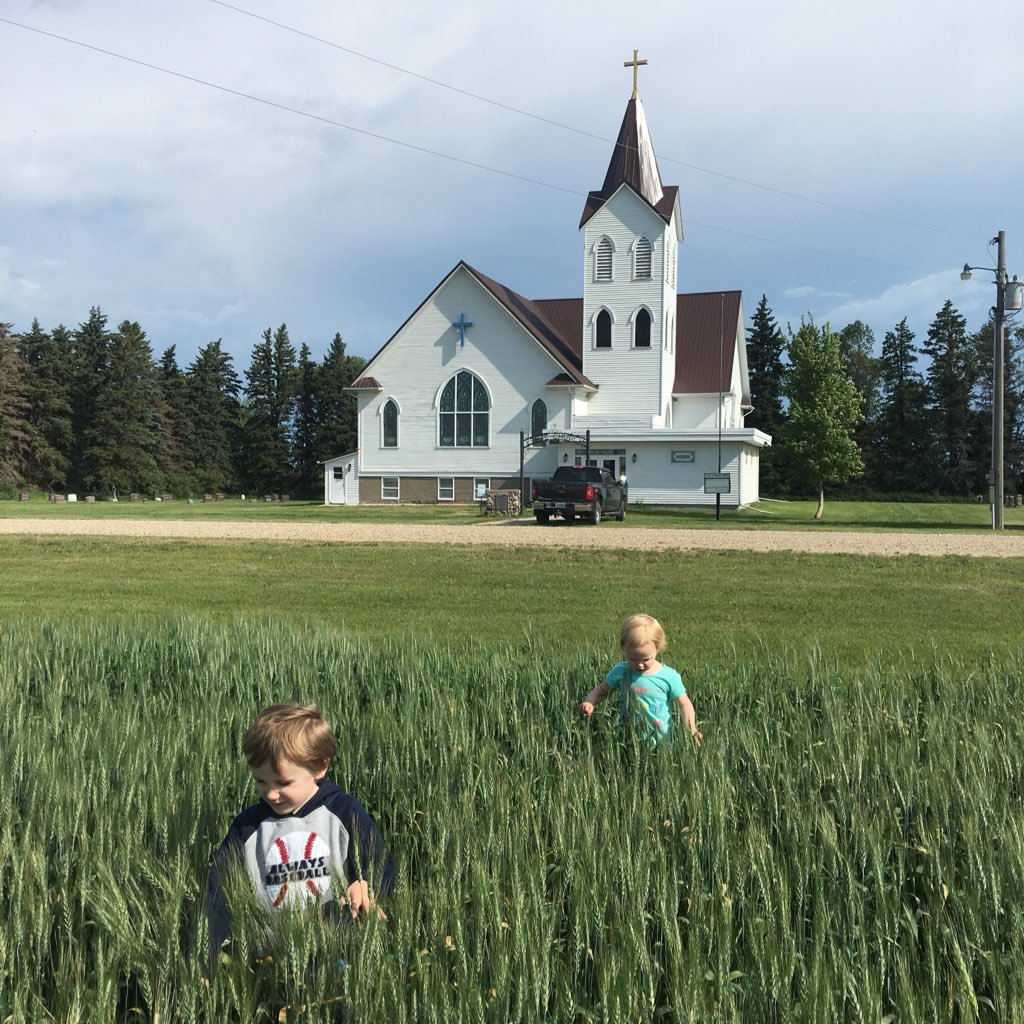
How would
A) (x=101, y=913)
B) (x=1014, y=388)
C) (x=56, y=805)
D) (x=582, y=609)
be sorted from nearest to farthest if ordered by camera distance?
(x=101, y=913)
(x=56, y=805)
(x=582, y=609)
(x=1014, y=388)

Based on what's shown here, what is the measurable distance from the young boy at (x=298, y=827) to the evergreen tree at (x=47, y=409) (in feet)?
268

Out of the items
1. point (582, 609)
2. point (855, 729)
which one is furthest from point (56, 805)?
point (582, 609)

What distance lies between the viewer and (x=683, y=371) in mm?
51562

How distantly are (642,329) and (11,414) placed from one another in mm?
52000

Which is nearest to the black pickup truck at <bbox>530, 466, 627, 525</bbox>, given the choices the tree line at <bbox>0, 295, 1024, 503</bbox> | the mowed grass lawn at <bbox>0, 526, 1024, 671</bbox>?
the mowed grass lawn at <bbox>0, 526, 1024, 671</bbox>

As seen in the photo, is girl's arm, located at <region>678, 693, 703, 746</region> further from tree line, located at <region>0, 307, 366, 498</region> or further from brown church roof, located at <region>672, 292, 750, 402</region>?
tree line, located at <region>0, 307, 366, 498</region>

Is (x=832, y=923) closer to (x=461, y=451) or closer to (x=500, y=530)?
(x=500, y=530)

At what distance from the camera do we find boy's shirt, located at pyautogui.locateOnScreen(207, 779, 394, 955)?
2854 mm

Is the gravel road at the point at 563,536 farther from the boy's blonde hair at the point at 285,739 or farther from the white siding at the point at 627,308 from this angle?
the white siding at the point at 627,308

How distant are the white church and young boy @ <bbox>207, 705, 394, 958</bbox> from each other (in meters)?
42.8

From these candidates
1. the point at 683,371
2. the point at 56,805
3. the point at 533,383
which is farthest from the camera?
the point at 683,371

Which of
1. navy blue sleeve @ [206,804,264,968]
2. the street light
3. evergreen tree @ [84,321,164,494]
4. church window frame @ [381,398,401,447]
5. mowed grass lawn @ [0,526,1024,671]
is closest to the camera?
navy blue sleeve @ [206,804,264,968]

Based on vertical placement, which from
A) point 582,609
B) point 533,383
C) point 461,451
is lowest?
point 582,609

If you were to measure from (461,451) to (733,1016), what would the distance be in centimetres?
4601
